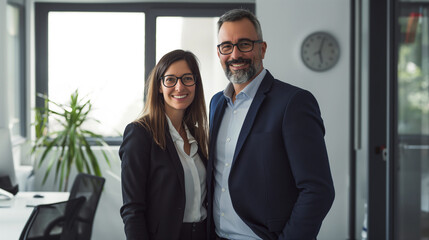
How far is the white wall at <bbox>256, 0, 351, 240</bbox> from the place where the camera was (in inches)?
173

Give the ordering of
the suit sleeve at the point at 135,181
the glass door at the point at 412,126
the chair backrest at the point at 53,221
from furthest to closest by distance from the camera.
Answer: the glass door at the point at 412,126
the chair backrest at the point at 53,221
the suit sleeve at the point at 135,181

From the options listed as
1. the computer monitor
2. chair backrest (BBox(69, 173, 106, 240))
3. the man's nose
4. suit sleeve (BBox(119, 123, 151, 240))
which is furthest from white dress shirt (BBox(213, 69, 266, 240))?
the computer monitor

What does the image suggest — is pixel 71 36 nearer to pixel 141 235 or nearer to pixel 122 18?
pixel 122 18

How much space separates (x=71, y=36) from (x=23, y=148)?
1.23m

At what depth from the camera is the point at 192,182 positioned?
1810mm

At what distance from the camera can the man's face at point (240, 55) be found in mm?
1757

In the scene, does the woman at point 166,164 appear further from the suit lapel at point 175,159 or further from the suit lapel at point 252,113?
the suit lapel at point 252,113

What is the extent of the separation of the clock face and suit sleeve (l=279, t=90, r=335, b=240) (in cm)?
291

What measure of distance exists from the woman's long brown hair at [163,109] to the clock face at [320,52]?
2.60 metres

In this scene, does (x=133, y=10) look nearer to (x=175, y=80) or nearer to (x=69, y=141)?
(x=69, y=141)

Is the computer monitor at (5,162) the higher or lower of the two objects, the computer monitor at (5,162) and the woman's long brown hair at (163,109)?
the lower

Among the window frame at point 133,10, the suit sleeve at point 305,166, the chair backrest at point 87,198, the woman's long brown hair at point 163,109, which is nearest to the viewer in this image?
the suit sleeve at point 305,166

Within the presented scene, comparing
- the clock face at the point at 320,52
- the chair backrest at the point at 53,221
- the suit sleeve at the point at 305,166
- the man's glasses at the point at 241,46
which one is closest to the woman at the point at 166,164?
the man's glasses at the point at 241,46

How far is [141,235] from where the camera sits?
1.68 m
